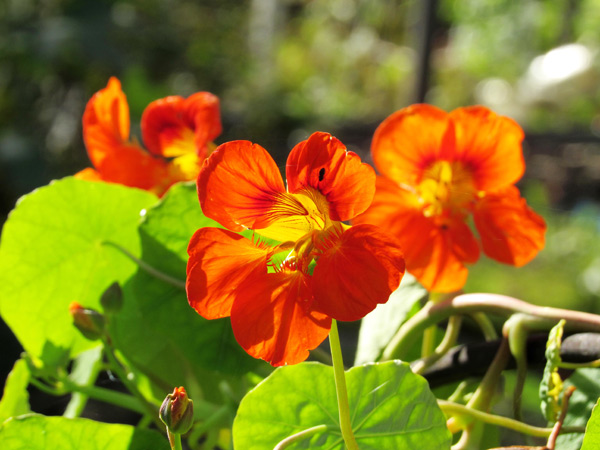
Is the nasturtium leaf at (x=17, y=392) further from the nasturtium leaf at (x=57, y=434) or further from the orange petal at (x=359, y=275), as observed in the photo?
the orange petal at (x=359, y=275)

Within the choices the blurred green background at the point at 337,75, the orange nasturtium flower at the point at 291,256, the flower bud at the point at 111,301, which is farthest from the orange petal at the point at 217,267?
the blurred green background at the point at 337,75

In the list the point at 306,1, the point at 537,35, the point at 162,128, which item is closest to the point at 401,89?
the point at 537,35

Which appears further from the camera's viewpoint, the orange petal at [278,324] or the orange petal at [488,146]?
the orange petal at [488,146]

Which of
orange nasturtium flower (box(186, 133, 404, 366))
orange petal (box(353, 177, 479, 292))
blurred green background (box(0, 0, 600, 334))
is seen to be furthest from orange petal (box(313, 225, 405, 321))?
blurred green background (box(0, 0, 600, 334))

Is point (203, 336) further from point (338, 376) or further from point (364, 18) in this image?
point (364, 18)

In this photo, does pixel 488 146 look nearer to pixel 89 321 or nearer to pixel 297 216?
pixel 297 216

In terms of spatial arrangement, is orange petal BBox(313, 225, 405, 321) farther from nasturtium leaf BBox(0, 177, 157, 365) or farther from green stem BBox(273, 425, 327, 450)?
nasturtium leaf BBox(0, 177, 157, 365)
